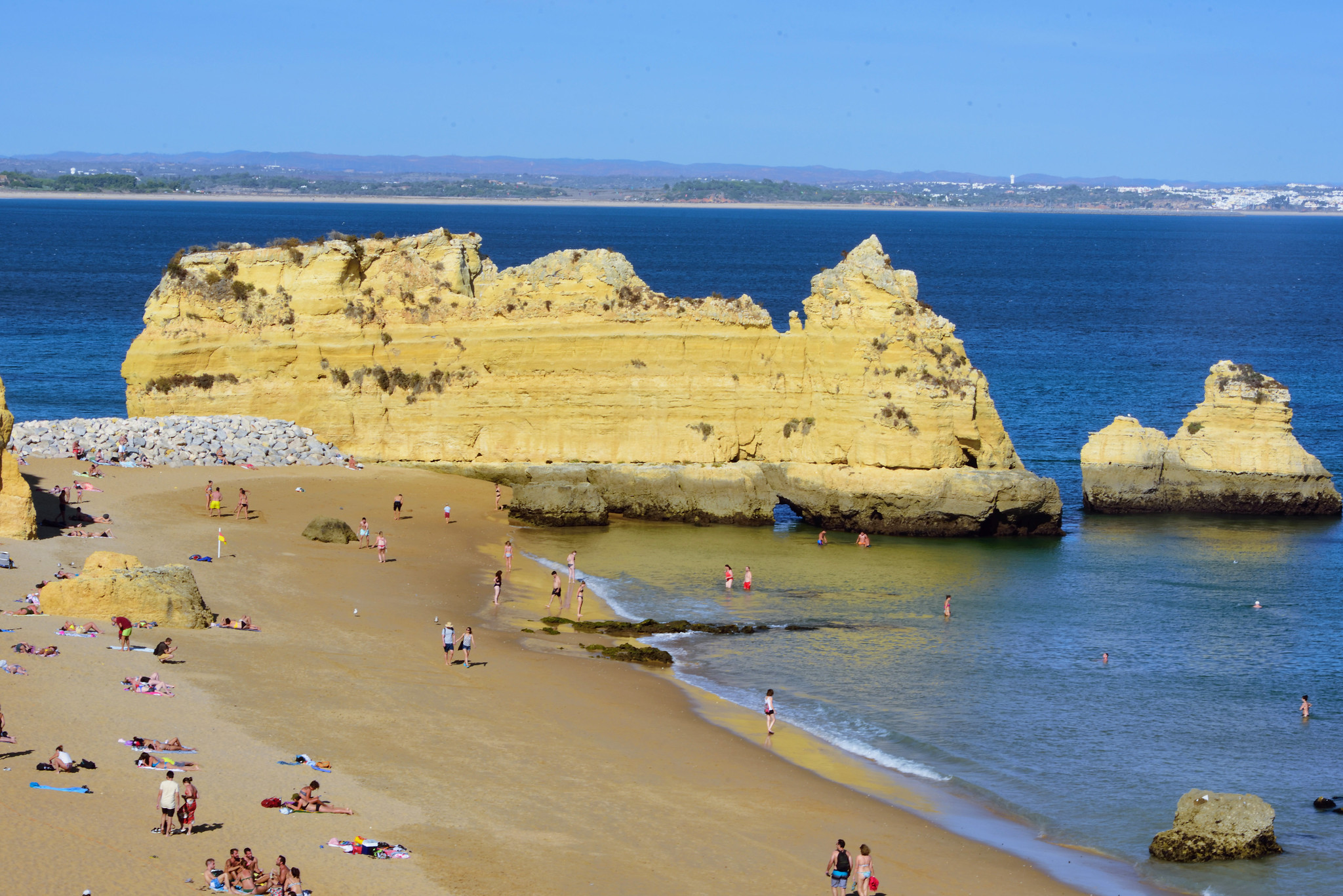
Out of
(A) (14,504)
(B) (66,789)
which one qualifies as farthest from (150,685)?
(A) (14,504)

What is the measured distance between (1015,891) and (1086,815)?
3.56 meters

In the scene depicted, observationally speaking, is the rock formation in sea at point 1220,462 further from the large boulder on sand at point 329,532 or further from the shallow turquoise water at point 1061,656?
the large boulder on sand at point 329,532

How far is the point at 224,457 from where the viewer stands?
142 feet

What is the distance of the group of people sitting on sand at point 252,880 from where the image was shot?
55.0 feet

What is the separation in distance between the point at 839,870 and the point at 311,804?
24.0 ft

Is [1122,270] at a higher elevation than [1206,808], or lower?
higher

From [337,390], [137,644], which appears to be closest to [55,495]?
[337,390]

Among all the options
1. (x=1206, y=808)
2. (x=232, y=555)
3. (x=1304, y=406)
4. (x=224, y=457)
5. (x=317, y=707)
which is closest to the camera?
(x=1206, y=808)

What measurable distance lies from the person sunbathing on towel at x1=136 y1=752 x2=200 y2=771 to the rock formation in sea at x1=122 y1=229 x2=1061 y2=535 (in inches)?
818

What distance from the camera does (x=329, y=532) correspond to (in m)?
36.8

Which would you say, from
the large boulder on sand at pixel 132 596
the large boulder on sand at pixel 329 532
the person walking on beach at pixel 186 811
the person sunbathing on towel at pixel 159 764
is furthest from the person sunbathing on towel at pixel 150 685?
the large boulder on sand at pixel 329 532

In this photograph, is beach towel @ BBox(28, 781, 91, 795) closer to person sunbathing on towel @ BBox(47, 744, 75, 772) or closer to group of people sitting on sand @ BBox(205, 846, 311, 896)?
person sunbathing on towel @ BBox(47, 744, 75, 772)

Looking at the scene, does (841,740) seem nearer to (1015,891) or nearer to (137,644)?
(1015,891)

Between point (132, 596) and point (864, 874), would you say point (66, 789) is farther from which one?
point (864, 874)
